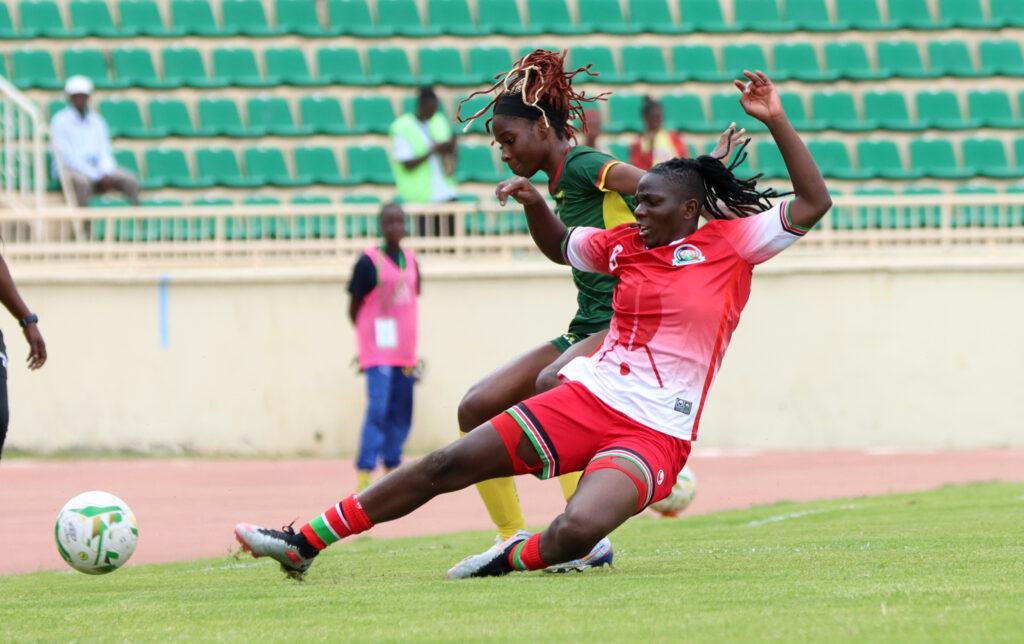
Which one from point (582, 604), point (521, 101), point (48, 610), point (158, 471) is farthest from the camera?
point (158, 471)

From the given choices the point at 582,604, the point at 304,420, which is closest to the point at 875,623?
the point at 582,604

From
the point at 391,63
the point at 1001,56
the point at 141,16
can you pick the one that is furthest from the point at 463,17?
the point at 1001,56

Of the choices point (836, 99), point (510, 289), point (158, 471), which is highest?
point (836, 99)

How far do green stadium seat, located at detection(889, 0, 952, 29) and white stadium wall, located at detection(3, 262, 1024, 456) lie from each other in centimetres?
715

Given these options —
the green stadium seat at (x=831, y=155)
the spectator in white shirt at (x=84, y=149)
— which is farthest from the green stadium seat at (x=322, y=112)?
the green stadium seat at (x=831, y=155)

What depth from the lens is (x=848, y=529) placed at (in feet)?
29.7

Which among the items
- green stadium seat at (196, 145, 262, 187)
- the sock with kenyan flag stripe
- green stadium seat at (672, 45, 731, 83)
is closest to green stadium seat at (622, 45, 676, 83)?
green stadium seat at (672, 45, 731, 83)

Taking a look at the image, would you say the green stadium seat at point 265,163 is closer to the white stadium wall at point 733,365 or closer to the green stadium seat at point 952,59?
the white stadium wall at point 733,365

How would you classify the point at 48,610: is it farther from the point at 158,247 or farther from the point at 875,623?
the point at 158,247

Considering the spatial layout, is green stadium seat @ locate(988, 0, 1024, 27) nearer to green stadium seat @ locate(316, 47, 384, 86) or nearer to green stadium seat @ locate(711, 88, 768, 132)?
green stadium seat @ locate(711, 88, 768, 132)

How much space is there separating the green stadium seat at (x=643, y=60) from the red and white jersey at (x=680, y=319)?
15474 millimetres

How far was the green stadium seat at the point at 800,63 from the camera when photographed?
2162 centimetres

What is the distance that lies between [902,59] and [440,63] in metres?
6.49

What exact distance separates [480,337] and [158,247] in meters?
3.55
